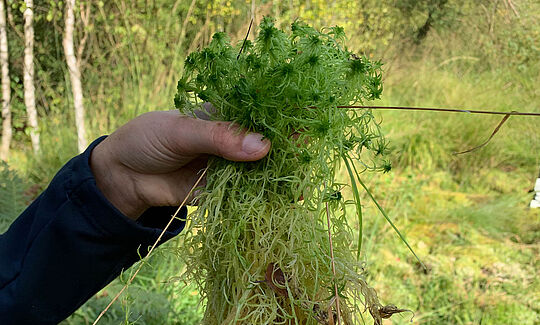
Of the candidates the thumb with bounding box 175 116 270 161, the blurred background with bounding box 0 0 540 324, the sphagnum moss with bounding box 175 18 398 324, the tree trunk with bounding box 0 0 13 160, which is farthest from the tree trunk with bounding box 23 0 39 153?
the sphagnum moss with bounding box 175 18 398 324

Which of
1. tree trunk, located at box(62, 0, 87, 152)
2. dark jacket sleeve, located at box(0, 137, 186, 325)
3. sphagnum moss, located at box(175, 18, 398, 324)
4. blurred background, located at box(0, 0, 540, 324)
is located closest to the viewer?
sphagnum moss, located at box(175, 18, 398, 324)

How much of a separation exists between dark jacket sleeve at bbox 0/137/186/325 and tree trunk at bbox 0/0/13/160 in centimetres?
380

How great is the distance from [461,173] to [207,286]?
391cm

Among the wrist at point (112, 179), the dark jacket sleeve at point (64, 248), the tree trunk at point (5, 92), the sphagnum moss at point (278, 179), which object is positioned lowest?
the tree trunk at point (5, 92)

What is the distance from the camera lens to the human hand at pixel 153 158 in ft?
2.86

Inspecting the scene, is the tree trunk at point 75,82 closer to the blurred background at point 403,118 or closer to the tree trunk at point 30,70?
the blurred background at point 403,118

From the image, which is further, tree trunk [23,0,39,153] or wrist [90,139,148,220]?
tree trunk [23,0,39,153]

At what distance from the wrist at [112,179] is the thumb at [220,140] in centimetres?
23

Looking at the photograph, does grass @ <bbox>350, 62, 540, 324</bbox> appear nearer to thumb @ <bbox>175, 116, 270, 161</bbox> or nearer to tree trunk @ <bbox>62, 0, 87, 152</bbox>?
thumb @ <bbox>175, 116, 270, 161</bbox>

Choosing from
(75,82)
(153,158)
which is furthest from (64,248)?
(75,82)

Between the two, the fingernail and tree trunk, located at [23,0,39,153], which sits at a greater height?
the fingernail

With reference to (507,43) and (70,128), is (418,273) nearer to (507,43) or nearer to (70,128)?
(70,128)

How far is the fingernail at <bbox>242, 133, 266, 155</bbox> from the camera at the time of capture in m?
0.77

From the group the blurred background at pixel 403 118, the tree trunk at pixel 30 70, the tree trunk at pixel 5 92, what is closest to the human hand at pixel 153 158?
the blurred background at pixel 403 118
